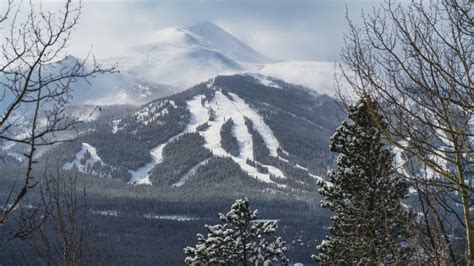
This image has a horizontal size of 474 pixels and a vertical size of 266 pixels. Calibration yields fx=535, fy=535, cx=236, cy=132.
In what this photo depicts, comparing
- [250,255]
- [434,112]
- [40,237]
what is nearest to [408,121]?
[434,112]

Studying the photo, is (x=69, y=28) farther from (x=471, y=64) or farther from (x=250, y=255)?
(x=250, y=255)

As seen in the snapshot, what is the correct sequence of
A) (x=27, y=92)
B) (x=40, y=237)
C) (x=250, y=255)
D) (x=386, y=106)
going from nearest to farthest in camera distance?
(x=27, y=92) < (x=386, y=106) < (x=40, y=237) < (x=250, y=255)

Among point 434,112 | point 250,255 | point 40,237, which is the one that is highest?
point 434,112

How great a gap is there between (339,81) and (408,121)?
1951mm

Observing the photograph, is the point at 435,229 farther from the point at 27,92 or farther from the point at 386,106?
the point at 27,92

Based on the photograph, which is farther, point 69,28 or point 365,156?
point 365,156

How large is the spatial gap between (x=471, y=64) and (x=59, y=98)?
4515 mm

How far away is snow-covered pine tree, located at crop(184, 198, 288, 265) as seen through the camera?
70.4 ft

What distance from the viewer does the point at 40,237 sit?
931cm

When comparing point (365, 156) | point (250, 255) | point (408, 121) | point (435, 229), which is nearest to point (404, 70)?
point (408, 121)

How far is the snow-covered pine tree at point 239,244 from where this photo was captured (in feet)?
70.4

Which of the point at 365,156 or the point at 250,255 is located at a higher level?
the point at 365,156

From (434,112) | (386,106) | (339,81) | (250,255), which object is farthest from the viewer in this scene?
(250,255)

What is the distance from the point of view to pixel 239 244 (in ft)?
71.4
